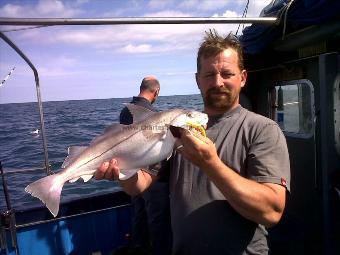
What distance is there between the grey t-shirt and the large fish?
31 centimetres

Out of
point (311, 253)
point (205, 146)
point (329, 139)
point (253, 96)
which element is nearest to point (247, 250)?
point (205, 146)

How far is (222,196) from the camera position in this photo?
2.88 metres

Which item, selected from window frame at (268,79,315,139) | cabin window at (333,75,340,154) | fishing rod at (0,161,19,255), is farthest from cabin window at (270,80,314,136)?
fishing rod at (0,161,19,255)

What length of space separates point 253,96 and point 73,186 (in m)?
9.20

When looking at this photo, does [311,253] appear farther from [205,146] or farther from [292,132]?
[205,146]

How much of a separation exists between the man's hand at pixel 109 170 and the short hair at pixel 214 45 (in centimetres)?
121

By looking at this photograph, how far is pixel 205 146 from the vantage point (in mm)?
2619

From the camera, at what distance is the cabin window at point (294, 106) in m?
5.83

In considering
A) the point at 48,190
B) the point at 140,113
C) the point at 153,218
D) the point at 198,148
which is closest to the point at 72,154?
the point at 48,190

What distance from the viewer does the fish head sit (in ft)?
9.65

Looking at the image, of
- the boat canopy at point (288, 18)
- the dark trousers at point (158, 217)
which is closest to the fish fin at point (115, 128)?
the dark trousers at point (158, 217)

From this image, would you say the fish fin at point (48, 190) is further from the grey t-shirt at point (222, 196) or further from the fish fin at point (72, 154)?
the grey t-shirt at point (222, 196)

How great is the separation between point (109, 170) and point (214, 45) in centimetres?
150

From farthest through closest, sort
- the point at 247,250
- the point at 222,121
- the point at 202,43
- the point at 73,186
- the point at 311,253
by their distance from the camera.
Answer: the point at 73,186 → the point at 311,253 → the point at 202,43 → the point at 222,121 → the point at 247,250
